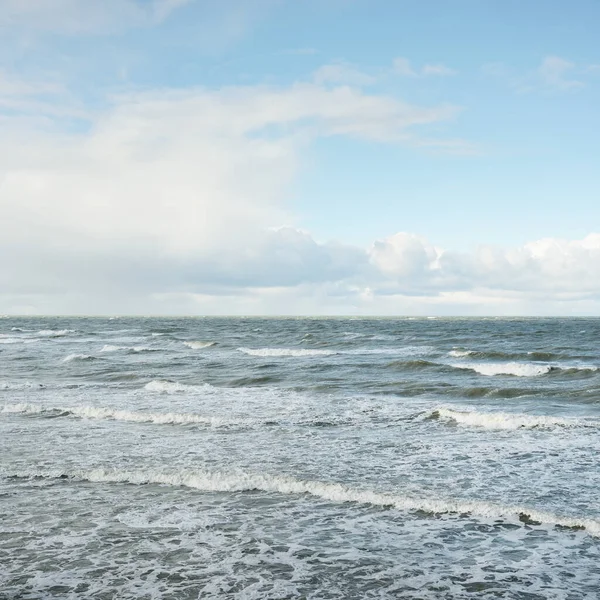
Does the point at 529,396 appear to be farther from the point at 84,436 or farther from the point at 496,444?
the point at 84,436

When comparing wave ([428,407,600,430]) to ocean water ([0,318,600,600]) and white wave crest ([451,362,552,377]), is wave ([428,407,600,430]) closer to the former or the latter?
ocean water ([0,318,600,600])

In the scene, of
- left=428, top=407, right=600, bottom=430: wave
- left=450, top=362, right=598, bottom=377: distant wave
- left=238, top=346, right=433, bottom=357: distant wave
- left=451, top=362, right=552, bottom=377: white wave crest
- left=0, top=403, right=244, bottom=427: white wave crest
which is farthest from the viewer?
left=238, top=346, right=433, bottom=357: distant wave

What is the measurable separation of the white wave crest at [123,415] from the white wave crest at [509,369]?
59.7ft

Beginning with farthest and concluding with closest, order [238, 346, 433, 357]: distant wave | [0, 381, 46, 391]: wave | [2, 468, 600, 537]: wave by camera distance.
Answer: [238, 346, 433, 357]: distant wave
[0, 381, 46, 391]: wave
[2, 468, 600, 537]: wave

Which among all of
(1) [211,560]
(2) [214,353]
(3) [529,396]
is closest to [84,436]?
(1) [211,560]

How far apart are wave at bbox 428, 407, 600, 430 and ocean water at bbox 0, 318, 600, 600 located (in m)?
0.08

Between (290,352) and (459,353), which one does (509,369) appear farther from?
(290,352)

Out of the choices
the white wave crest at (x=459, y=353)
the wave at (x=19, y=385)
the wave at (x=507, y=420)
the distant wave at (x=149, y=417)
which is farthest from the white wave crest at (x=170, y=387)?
the white wave crest at (x=459, y=353)

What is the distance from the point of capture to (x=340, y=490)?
10883 mm

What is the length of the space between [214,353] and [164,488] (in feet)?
119

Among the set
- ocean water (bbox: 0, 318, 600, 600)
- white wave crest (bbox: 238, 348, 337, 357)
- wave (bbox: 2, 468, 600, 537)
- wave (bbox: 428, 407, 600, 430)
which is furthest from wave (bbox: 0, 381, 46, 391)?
white wave crest (bbox: 238, 348, 337, 357)

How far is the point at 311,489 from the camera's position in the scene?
1104cm

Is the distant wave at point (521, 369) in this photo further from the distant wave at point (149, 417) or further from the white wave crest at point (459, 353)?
the distant wave at point (149, 417)

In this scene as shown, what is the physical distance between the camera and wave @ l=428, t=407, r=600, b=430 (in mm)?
17078
